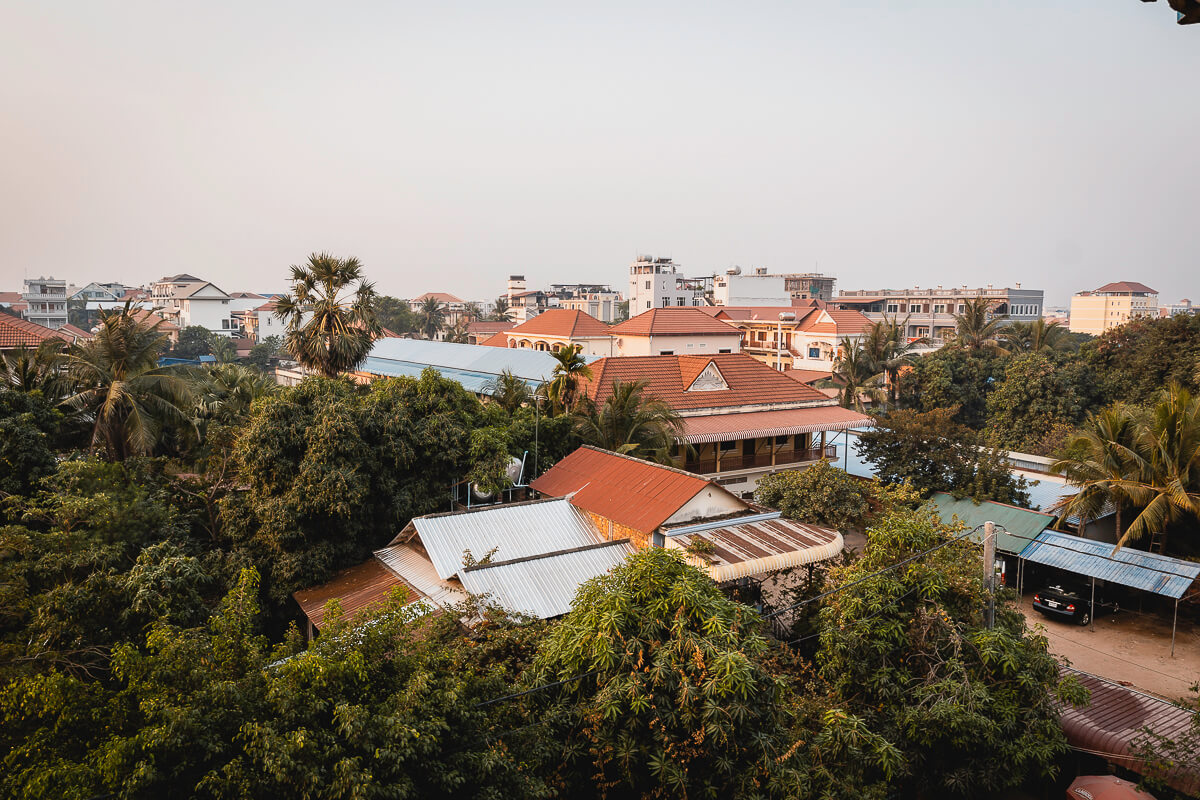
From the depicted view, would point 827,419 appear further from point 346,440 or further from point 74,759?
point 74,759

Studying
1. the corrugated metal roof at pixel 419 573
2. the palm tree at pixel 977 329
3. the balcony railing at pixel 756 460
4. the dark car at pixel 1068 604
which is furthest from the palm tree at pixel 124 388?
the palm tree at pixel 977 329

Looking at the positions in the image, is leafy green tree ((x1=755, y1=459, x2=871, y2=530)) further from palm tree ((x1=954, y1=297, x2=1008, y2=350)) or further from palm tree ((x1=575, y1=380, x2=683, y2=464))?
palm tree ((x1=954, y1=297, x2=1008, y2=350))

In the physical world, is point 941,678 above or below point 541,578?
below

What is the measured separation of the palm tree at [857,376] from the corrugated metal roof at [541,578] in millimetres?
28004

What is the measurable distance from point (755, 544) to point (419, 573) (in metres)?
6.56

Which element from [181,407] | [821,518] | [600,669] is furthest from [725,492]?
[181,407]

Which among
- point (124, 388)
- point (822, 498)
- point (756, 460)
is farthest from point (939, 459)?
point (124, 388)

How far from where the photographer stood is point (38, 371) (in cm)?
1677

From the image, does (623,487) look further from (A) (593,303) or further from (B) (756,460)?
(A) (593,303)

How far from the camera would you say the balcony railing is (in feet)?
81.9

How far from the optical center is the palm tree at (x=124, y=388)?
16.3m

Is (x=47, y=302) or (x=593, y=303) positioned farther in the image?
(x=593, y=303)

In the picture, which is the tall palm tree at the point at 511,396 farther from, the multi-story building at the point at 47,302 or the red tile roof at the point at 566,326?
the multi-story building at the point at 47,302

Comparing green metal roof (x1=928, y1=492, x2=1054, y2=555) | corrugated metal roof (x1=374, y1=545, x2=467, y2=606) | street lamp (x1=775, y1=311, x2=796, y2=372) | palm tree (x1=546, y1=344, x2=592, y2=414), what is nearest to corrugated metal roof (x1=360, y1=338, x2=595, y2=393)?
palm tree (x1=546, y1=344, x2=592, y2=414)
